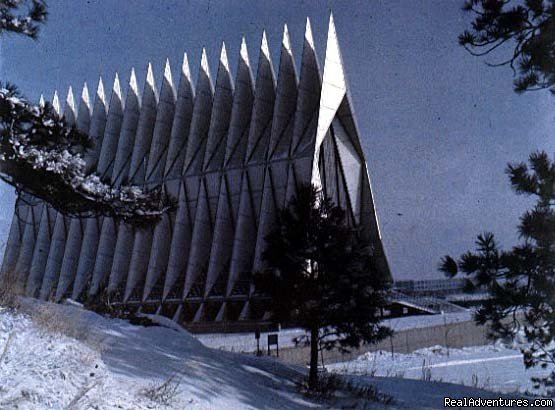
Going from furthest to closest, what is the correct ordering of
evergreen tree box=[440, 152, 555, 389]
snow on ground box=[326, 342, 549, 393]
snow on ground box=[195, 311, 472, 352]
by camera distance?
snow on ground box=[195, 311, 472, 352] < snow on ground box=[326, 342, 549, 393] < evergreen tree box=[440, 152, 555, 389]

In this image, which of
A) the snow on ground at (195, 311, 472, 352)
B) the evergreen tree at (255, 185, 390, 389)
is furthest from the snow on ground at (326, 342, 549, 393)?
the evergreen tree at (255, 185, 390, 389)

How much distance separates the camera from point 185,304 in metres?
36.3

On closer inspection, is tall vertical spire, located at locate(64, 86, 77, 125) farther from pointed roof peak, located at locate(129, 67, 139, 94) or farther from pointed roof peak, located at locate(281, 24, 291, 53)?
pointed roof peak, located at locate(281, 24, 291, 53)

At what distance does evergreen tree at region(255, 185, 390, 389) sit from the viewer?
11.8m

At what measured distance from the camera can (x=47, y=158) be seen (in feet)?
30.6

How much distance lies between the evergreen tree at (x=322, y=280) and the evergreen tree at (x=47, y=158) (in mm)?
3292

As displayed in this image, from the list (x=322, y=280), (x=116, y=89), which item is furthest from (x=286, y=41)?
(x=322, y=280)

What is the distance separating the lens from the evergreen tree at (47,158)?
364 inches

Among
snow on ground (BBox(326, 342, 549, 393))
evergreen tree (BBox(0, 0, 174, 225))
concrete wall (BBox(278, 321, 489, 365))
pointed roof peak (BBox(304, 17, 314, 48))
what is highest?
pointed roof peak (BBox(304, 17, 314, 48))

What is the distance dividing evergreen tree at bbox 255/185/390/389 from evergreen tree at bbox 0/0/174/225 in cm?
329

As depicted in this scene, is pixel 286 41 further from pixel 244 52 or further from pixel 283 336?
pixel 283 336

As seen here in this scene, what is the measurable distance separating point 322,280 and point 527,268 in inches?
164

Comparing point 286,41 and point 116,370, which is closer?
point 116,370

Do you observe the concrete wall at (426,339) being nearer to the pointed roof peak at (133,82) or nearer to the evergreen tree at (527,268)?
the evergreen tree at (527,268)
